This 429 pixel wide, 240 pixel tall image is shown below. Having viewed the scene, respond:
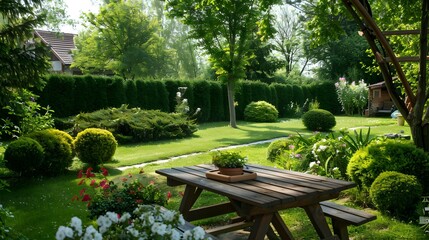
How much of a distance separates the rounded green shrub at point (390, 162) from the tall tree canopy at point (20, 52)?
5519 millimetres

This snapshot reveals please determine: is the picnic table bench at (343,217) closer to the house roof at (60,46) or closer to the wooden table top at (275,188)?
the wooden table top at (275,188)

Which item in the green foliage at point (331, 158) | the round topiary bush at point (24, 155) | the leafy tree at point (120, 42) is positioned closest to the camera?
the green foliage at point (331, 158)

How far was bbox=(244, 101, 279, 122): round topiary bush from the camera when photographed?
19.7 m

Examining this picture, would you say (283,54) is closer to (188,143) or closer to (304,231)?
(188,143)

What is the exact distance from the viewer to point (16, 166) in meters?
6.60

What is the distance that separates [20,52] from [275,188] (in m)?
5.46

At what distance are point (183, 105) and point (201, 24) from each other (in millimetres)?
3510

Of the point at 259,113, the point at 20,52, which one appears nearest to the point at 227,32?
the point at 259,113

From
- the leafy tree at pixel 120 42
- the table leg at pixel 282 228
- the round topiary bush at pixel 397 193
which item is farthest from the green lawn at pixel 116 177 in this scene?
the leafy tree at pixel 120 42

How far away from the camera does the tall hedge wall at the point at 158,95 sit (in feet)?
45.1

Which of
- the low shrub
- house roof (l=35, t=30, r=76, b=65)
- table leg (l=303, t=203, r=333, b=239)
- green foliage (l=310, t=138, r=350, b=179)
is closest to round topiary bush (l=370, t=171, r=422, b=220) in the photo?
green foliage (l=310, t=138, r=350, b=179)

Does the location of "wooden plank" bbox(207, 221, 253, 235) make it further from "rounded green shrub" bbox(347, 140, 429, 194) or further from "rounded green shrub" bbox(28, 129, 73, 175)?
"rounded green shrub" bbox(28, 129, 73, 175)

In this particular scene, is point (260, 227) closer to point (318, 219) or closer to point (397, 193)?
point (318, 219)

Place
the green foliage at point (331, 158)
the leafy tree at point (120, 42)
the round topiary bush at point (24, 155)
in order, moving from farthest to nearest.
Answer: the leafy tree at point (120, 42), the round topiary bush at point (24, 155), the green foliage at point (331, 158)
